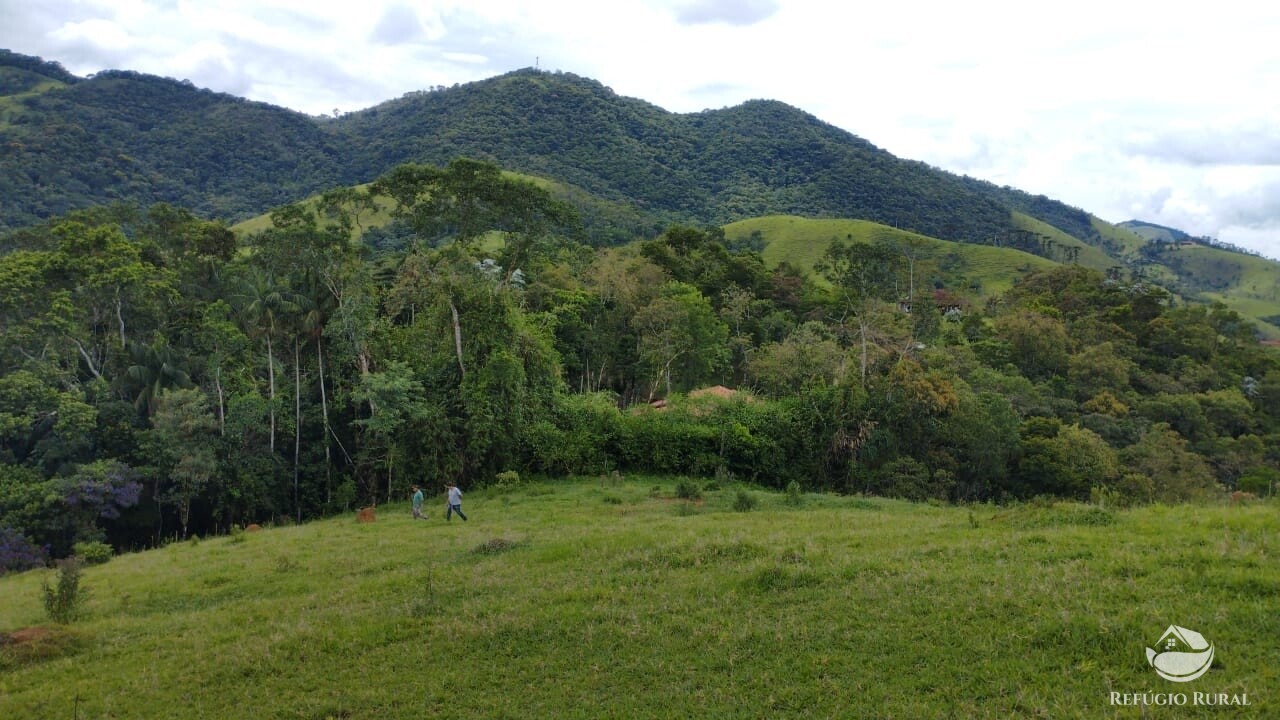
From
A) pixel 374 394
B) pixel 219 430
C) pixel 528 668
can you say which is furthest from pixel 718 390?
A: pixel 528 668

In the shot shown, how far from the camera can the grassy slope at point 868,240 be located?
9569 cm

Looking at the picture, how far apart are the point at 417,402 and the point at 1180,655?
22789 mm

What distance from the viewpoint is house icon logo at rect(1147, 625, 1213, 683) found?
20.0ft

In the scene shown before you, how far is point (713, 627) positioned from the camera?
823cm

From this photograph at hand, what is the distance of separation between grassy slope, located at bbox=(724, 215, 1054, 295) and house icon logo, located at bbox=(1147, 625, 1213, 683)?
87.5m

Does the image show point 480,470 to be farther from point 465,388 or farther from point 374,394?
point 374,394

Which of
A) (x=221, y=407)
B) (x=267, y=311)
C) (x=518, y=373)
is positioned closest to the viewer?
(x=518, y=373)

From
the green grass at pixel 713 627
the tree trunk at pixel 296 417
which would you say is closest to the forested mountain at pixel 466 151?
the tree trunk at pixel 296 417

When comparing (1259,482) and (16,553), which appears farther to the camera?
(1259,482)

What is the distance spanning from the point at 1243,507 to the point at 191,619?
17.4 metres

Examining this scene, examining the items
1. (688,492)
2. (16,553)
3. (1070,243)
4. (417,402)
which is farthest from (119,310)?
(1070,243)

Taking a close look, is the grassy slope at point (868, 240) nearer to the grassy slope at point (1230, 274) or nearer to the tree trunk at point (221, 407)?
the grassy slope at point (1230, 274)

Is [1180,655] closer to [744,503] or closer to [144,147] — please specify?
[744,503]

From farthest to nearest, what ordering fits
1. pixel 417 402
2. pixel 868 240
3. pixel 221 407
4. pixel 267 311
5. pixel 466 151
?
pixel 466 151 < pixel 868 240 < pixel 267 311 < pixel 221 407 < pixel 417 402
